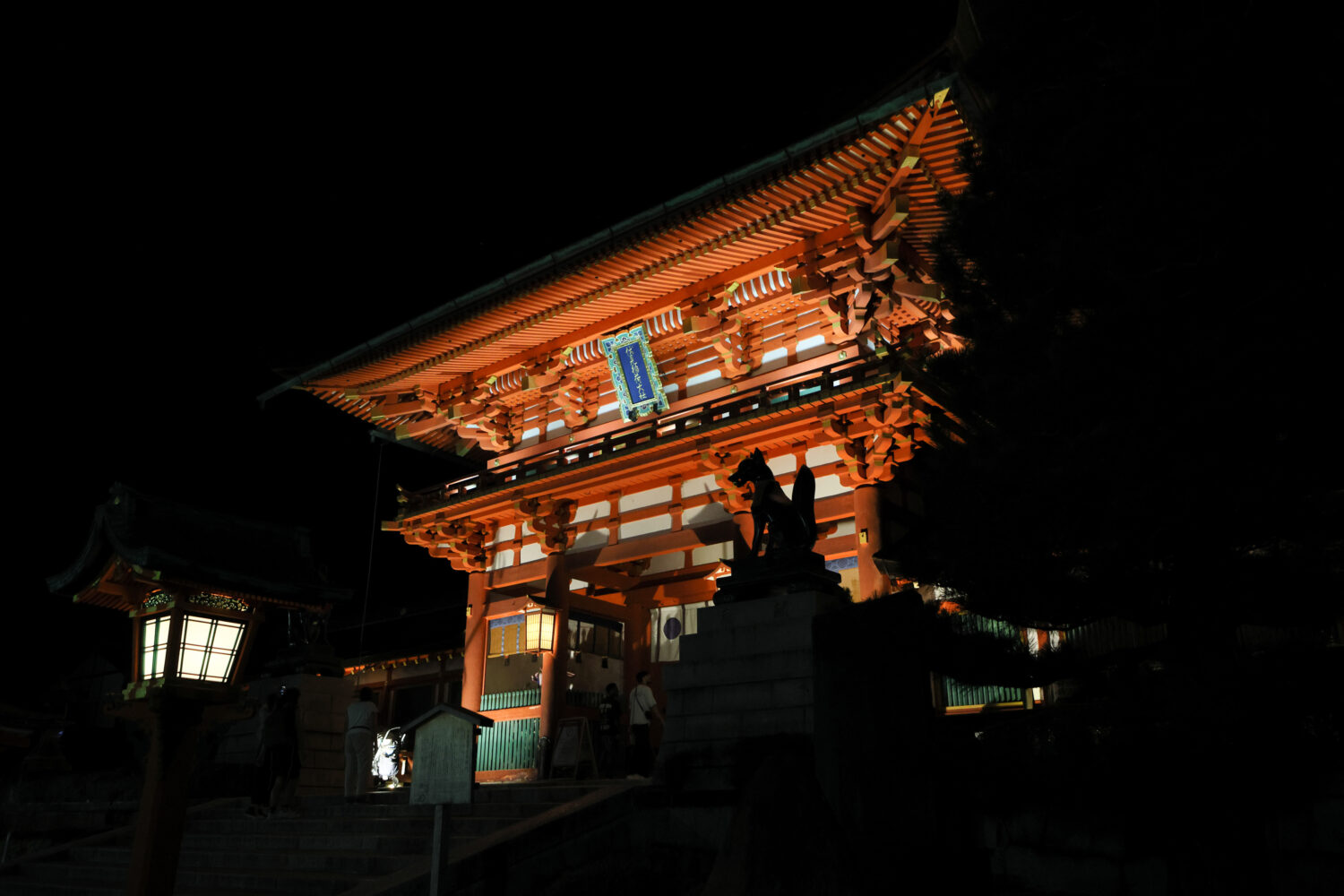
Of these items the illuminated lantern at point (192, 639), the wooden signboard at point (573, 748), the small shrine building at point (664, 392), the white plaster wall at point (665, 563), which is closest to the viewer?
the illuminated lantern at point (192, 639)

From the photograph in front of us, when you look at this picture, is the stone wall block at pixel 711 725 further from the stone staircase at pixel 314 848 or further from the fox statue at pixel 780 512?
Answer: the fox statue at pixel 780 512

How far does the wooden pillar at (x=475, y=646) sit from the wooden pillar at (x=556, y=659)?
182cm

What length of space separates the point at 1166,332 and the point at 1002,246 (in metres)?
1.52

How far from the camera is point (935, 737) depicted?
24.1ft

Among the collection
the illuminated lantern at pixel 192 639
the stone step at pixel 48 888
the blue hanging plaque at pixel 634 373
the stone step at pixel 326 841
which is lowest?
the stone step at pixel 48 888

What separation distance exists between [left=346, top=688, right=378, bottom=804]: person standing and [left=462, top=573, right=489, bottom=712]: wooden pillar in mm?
4744

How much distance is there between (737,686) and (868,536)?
5.64 m

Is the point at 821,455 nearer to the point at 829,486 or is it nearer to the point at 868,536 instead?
the point at 829,486

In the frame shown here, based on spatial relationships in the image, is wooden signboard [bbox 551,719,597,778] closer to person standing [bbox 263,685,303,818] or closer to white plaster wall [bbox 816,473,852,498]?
person standing [bbox 263,685,303,818]

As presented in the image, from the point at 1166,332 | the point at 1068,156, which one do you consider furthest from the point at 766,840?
the point at 1068,156

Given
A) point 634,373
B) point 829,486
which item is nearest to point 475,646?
point 634,373

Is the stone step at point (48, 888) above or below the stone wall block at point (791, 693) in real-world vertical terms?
below

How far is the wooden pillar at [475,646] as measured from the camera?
17.8 metres

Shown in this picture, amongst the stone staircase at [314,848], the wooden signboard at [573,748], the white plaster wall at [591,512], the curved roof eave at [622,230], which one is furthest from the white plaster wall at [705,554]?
the stone staircase at [314,848]
